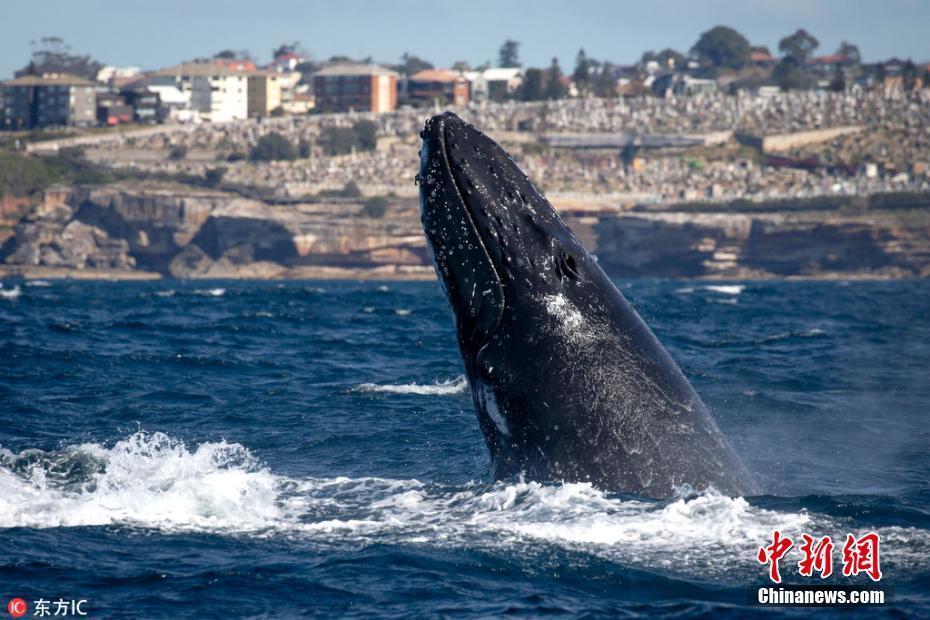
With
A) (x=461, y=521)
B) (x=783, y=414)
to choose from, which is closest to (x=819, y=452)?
(x=783, y=414)

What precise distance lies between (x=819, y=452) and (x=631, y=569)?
6.27 metres

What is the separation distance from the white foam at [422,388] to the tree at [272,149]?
130 metres

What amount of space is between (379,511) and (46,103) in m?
155

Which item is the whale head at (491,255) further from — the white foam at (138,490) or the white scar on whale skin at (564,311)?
the white foam at (138,490)

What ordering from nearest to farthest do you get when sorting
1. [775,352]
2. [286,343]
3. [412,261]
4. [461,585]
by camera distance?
[461,585], [775,352], [286,343], [412,261]

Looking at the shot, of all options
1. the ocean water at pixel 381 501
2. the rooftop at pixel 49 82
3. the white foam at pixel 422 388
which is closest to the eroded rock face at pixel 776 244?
the rooftop at pixel 49 82

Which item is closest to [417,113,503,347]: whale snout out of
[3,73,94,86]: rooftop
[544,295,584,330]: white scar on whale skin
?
[544,295,584,330]: white scar on whale skin

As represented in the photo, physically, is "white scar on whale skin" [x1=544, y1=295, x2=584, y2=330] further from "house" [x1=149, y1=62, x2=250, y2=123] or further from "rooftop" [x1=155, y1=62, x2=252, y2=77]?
"rooftop" [x1=155, y1=62, x2=252, y2=77]

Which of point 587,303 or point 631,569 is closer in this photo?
point 631,569

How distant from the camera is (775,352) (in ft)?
92.5

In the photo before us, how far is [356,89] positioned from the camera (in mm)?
178875

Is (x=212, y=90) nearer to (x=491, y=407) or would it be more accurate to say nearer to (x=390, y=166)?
(x=390, y=166)

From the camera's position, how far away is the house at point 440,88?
185375 mm

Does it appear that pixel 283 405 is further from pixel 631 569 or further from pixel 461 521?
pixel 631 569
